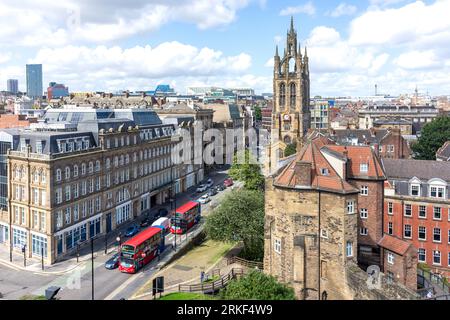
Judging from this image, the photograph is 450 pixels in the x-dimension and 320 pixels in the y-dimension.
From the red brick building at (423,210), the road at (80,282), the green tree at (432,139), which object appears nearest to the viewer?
the road at (80,282)

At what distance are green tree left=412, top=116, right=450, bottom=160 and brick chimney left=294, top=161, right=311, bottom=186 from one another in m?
59.1

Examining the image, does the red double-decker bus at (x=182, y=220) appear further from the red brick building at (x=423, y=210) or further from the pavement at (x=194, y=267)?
the red brick building at (x=423, y=210)

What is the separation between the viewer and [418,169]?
51.2 metres

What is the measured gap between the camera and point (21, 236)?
173ft

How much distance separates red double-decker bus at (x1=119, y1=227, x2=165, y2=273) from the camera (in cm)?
4403

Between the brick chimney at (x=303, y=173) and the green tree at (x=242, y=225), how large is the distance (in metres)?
13.3

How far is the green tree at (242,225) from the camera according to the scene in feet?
154

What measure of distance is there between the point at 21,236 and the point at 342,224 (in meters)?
40.7

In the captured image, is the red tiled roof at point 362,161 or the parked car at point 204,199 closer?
the red tiled roof at point 362,161

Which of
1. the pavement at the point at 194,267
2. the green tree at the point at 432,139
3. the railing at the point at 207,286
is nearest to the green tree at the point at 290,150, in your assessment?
the green tree at the point at 432,139

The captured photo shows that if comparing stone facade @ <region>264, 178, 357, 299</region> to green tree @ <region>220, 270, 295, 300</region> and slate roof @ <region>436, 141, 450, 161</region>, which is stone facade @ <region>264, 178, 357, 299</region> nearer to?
green tree @ <region>220, 270, 295, 300</region>

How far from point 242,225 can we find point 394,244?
53.4 ft

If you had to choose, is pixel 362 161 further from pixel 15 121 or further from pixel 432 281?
pixel 15 121
